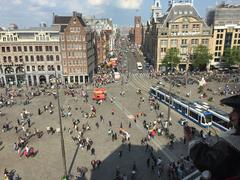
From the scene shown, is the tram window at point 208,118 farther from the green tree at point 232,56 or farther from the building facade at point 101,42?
the building facade at point 101,42

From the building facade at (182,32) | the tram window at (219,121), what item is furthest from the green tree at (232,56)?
the tram window at (219,121)

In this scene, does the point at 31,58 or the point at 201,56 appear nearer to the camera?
the point at 31,58

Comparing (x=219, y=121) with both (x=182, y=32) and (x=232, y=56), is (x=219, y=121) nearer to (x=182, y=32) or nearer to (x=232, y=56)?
(x=232, y=56)

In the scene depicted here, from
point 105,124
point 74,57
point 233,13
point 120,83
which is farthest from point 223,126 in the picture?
point 233,13

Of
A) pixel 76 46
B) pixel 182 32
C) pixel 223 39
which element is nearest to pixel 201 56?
pixel 182 32

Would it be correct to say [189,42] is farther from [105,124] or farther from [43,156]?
[43,156]

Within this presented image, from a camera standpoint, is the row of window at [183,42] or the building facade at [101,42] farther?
the building facade at [101,42]
